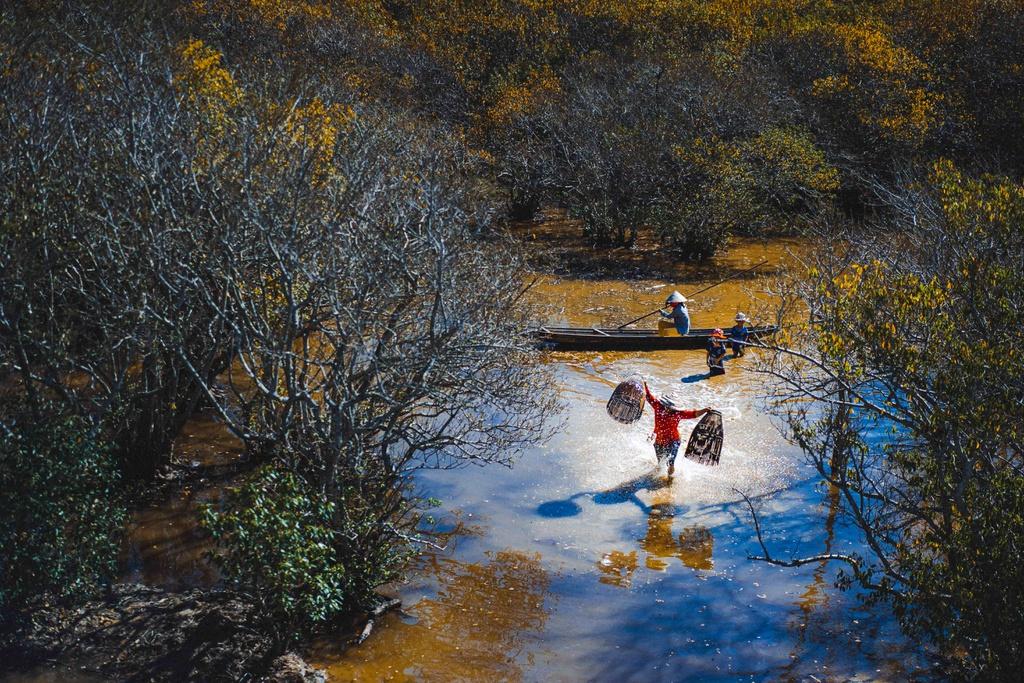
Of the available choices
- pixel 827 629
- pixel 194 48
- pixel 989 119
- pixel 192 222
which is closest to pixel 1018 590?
pixel 827 629

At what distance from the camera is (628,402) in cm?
1591

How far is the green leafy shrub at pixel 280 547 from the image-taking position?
9547 mm

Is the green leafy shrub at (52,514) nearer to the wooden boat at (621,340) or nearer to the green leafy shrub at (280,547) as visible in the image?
the green leafy shrub at (280,547)

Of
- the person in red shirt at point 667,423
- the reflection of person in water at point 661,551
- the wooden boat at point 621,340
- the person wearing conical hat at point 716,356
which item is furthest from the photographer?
the wooden boat at point 621,340

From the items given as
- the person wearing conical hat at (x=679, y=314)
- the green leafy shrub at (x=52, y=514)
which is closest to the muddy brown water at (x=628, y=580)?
the green leafy shrub at (x=52, y=514)

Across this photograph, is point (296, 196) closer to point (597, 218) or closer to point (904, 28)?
point (597, 218)

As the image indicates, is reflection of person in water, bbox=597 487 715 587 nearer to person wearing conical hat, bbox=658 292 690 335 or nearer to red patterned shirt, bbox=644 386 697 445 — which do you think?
red patterned shirt, bbox=644 386 697 445

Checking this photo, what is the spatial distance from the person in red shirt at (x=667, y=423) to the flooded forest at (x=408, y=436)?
66mm

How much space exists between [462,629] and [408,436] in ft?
7.68

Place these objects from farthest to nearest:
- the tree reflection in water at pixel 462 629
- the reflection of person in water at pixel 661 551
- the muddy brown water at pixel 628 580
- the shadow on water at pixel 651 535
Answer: the shadow on water at pixel 651 535 < the reflection of person in water at pixel 661 551 < the muddy brown water at pixel 628 580 < the tree reflection in water at pixel 462 629

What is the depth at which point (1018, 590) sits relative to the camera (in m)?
8.38

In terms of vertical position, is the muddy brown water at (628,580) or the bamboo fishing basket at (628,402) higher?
the bamboo fishing basket at (628,402)

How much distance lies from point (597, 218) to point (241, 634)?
21.9 meters

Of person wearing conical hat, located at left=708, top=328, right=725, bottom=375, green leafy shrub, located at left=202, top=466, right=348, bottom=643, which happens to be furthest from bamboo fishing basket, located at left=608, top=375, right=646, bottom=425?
green leafy shrub, located at left=202, top=466, right=348, bottom=643
